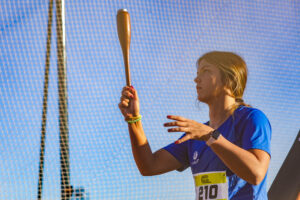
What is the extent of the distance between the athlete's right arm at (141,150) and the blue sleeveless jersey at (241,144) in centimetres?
11

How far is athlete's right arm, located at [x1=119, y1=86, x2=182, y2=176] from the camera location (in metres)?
0.92

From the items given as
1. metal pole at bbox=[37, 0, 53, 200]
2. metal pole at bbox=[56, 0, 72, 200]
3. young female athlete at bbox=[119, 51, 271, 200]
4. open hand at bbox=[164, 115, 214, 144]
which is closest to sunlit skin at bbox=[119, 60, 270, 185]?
young female athlete at bbox=[119, 51, 271, 200]

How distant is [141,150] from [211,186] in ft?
0.78

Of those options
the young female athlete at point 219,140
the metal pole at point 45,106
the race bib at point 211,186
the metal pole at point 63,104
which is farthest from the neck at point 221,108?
the metal pole at point 45,106

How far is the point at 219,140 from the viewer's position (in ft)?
2.25

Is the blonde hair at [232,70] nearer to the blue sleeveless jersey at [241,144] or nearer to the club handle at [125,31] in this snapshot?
the blue sleeveless jersey at [241,144]

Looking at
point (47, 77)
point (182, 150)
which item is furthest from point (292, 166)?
point (47, 77)

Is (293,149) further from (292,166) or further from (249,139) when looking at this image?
(249,139)

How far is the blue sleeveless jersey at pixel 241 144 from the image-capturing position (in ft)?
2.52

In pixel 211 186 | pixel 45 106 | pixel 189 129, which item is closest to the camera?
pixel 189 129

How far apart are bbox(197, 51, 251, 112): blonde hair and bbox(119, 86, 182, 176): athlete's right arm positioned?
247 millimetres

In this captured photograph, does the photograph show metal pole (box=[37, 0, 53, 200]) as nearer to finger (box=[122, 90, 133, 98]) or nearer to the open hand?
finger (box=[122, 90, 133, 98])

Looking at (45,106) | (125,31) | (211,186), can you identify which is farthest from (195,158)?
(45,106)

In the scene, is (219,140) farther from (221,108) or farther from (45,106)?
(45,106)
